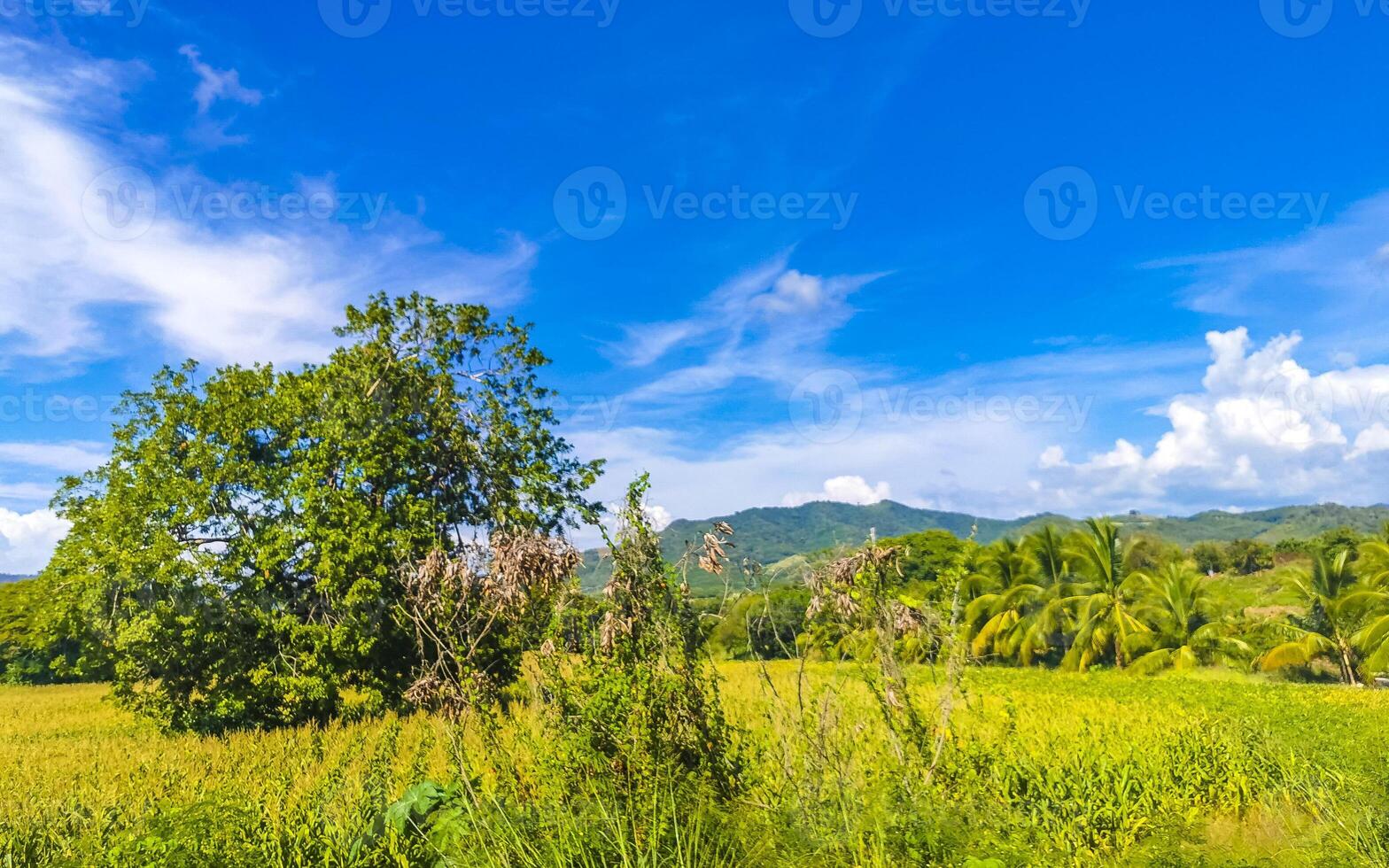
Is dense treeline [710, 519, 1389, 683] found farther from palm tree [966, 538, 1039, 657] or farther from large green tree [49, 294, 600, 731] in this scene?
large green tree [49, 294, 600, 731]

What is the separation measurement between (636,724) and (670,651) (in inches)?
21.2

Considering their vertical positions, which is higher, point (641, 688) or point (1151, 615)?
point (641, 688)

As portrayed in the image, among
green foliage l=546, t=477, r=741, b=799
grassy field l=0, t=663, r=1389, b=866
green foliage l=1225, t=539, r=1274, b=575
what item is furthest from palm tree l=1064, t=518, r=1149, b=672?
green foliage l=1225, t=539, r=1274, b=575

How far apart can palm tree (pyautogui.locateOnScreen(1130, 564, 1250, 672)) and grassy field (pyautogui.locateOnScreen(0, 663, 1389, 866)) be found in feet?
41.7

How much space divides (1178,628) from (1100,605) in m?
2.57

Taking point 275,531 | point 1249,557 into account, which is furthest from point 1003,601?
point 1249,557

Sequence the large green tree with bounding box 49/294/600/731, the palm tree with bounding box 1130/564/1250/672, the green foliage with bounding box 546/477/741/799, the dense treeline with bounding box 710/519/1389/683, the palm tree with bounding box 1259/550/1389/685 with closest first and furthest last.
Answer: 1. the green foliage with bounding box 546/477/741/799
2. the large green tree with bounding box 49/294/600/731
3. the palm tree with bounding box 1259/550/1389/685
4. the dense treeline with bounding box 710/519/1389/683
5. the palm tree with bounding box 1130/564/1250/672

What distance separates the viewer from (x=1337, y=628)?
21.2 meters

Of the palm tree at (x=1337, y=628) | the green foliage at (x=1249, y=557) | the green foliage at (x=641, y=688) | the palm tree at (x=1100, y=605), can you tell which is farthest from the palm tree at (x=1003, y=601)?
the green foliage at (x=1249, y=557)

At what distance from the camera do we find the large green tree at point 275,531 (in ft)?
42.4

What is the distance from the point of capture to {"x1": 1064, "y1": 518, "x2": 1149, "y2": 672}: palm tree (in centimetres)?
2303

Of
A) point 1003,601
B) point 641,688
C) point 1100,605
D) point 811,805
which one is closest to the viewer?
point 811,805

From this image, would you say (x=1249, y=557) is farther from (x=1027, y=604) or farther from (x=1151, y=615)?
(x=1151, y=615)

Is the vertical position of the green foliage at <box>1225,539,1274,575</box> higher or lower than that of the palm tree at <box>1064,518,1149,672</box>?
lower
